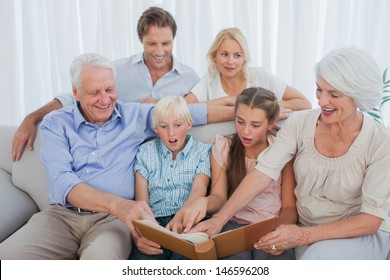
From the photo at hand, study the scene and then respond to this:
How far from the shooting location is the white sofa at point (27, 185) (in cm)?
178

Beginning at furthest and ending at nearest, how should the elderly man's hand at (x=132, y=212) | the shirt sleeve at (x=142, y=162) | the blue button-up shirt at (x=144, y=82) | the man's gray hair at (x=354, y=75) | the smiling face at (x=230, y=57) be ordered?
1. the blue button-up shirt at (x=144, y=82)
2. the smiling face at (x=230, y=57)
3. the shirt sleeve at (x=142, y=162)
4. the elderly man's hand at (x=132, y=212)
5. the man's gray hair at (x=354, y=75)

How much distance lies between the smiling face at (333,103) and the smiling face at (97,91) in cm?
75

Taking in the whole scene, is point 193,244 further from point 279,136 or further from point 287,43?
point 287,43

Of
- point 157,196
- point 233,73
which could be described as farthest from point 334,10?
point 157,196

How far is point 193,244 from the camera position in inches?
48.9

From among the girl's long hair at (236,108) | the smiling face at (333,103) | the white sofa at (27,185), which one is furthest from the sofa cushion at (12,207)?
the smiling face at (333,103)

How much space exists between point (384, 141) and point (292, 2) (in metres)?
1.75

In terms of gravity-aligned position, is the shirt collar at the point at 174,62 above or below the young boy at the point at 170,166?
above

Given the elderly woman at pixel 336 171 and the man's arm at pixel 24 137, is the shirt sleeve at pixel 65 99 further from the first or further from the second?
the elderly woman at pixel 336 171

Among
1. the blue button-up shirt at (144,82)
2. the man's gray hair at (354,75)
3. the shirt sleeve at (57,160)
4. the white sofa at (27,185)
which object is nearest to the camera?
the man's gray hair at (354,75)

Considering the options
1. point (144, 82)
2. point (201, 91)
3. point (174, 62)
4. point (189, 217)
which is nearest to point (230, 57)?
point (201, 91)

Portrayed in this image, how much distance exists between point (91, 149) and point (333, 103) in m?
0.89

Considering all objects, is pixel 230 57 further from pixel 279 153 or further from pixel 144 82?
pixel 279 153

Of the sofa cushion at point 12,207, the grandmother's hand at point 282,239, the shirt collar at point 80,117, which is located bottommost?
the sofa cushion at point 12,207
